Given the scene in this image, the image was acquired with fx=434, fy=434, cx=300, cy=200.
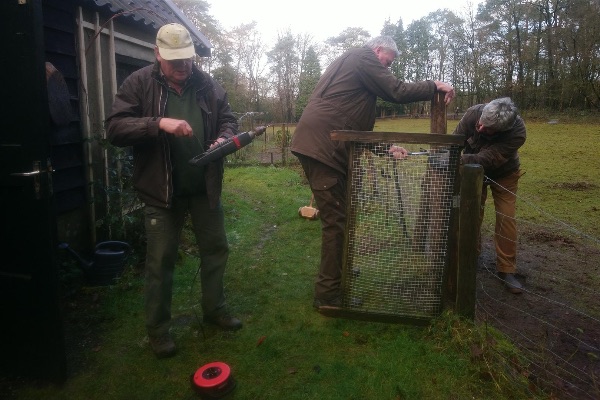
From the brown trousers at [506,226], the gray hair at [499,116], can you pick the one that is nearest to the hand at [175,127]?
the gray hair at [499,116]

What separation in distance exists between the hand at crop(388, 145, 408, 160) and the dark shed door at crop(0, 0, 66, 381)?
225 cm

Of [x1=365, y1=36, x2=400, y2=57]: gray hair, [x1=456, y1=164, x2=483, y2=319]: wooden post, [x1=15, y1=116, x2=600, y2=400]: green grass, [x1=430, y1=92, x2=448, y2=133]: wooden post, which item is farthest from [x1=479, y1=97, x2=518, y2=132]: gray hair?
[x1=15, y1=116, x2=600, y2=400]: green grass

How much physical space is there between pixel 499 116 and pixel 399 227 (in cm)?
180

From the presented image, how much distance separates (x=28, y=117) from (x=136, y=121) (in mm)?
589

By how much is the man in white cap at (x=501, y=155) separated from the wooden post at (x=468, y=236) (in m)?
1.20

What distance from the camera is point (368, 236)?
3434 mm

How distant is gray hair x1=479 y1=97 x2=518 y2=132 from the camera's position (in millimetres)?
4254

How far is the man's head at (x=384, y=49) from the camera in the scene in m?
3.62

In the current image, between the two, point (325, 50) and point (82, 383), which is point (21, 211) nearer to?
point (82, 383)

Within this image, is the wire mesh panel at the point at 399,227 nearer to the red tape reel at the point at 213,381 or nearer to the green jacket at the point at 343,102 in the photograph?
the green jacket at the point at 343,102

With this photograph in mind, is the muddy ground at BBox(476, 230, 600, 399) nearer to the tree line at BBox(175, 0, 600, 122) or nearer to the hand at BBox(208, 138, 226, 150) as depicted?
the hand at BBox(208, 138, 226, 150)

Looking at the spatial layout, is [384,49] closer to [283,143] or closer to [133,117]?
[133,117]

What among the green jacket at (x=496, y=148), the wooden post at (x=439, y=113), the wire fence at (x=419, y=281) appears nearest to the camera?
the wire fence at (x=419, y=281)

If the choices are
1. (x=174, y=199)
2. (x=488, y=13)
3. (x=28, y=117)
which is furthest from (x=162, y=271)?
(x=488, y=13)
